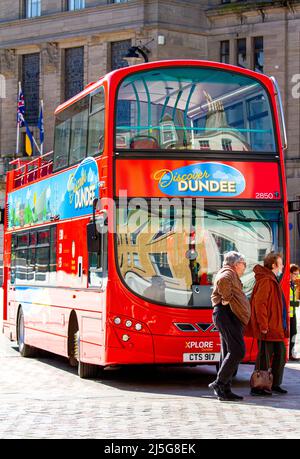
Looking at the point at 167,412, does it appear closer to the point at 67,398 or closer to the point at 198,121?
the point at 67,398

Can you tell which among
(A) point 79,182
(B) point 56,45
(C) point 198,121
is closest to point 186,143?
(C) point 198,121

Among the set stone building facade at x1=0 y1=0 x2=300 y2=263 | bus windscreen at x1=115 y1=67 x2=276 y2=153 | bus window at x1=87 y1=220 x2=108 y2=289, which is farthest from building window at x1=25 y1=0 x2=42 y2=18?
bus window at x1=87 y1=220 x2=108 y2=289

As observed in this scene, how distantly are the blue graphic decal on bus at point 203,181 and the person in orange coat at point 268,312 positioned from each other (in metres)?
1.77

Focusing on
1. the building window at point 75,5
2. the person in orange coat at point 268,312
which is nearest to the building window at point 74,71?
the building window at point 75,5

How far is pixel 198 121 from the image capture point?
59.9 feet

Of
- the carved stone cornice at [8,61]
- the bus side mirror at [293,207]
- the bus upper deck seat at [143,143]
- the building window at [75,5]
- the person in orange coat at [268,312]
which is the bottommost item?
the person in orange coat at [268,312]

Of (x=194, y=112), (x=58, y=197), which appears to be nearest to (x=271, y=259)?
(x=194, y=112)

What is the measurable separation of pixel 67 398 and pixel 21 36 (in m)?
63.7

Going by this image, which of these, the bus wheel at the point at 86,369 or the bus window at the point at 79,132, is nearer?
the bus wheel at the point at 86,369

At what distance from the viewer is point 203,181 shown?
18.0 m

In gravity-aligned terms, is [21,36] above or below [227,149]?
above

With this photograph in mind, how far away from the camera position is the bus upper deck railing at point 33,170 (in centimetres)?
2245

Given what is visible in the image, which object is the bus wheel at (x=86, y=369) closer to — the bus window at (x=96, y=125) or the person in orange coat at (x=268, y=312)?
the bus window at (x=96, y=125)

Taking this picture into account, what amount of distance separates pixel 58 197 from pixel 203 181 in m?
3.80
